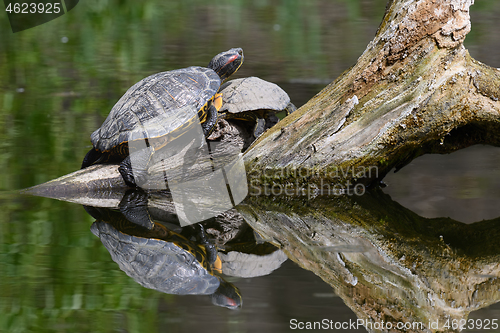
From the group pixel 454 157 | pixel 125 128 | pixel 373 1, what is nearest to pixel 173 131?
pixel 125 128

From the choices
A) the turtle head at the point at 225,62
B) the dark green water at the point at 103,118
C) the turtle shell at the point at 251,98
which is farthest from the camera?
the turtle head at the point at 225,62

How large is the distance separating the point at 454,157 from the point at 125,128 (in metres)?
2.69

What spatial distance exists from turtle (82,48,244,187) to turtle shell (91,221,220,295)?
0.86m

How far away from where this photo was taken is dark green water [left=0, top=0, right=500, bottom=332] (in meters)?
1.88

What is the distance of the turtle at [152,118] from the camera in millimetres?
3365

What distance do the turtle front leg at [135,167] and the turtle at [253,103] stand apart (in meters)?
0.68

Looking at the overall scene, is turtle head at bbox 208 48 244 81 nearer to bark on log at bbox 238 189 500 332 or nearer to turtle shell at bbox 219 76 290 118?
turtle shell at bbox 219 76 290 118

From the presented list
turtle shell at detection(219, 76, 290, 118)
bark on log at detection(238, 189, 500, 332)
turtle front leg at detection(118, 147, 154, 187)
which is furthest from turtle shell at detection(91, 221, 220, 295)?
turtle shell at detection(219, 76, 290, 118)

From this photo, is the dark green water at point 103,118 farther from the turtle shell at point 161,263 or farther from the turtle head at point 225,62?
the turtle head at point 225,62

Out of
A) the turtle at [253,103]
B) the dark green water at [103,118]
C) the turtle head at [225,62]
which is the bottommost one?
the dark green water at [103,118]

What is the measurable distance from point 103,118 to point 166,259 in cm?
306

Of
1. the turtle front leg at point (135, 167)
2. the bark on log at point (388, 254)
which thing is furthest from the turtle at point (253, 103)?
the bark on log at point (388, 254)

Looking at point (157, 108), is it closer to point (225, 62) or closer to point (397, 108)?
point (225, 62)

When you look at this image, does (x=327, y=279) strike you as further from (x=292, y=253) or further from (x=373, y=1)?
(x=373, y=1)
